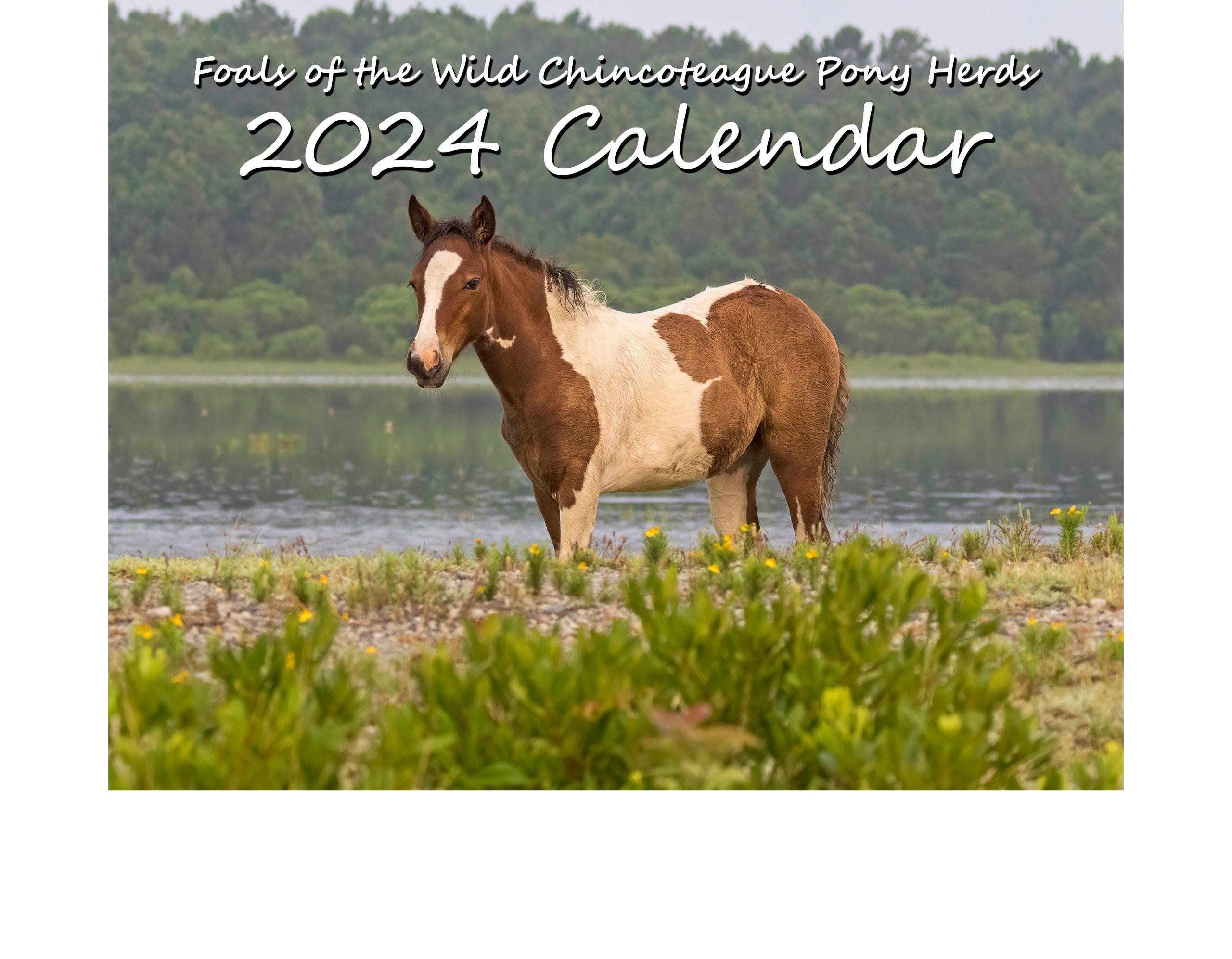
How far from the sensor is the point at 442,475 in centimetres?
2611

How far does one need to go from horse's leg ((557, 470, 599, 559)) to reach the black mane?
1.26m

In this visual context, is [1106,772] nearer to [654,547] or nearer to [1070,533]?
[654,547]

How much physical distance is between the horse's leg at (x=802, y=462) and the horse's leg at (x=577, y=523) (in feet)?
5.87

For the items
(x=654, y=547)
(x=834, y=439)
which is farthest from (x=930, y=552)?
(x=654, y=547)

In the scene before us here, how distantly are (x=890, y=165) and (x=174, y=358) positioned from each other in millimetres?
39595

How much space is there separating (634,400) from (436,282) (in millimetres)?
1718

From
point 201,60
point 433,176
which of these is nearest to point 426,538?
point 201,60

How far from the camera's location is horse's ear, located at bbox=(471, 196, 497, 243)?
7879 millimetres

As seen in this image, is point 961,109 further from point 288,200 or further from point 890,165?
point 890,165

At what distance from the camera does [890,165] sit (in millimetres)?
7477

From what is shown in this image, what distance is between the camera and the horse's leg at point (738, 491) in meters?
9.99

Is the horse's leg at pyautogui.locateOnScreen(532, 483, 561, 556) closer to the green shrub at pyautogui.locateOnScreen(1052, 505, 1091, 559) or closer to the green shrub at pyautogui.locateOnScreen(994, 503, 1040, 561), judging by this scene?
the green shrub at pyautogui.locateOnScreen(994, 503, 1040, 561)

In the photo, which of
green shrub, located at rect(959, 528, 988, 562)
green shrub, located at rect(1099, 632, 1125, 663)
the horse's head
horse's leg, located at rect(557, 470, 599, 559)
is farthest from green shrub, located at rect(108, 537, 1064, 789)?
green shrub, located at rect(959, 528, 988, 562)

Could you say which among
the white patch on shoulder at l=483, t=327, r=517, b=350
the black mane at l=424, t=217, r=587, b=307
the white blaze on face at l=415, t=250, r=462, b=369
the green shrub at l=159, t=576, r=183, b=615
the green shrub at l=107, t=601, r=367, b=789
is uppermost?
the black mane at l=424, t=217, r=587, b=307
